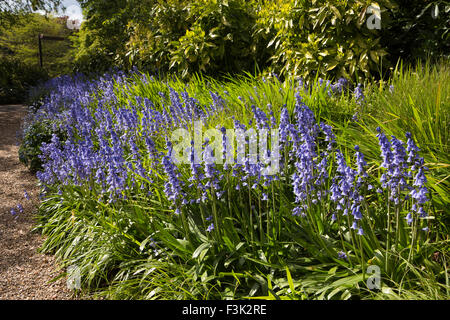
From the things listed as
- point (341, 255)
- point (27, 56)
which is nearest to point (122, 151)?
point (341, 255)

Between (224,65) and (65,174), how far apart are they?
4.64m

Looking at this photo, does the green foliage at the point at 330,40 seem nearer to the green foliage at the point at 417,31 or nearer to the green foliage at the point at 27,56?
the green foliage at the point at 417,31

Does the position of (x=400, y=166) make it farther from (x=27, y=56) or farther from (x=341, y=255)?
(x=27, y=56)

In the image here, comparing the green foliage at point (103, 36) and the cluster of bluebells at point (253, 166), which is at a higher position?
the green foliage at point (103, 36)

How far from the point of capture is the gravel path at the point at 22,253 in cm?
333

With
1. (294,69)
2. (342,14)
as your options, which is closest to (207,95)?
(294,69)

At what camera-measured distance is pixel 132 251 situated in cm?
323

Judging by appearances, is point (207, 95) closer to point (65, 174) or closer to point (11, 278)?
point (65, 174)

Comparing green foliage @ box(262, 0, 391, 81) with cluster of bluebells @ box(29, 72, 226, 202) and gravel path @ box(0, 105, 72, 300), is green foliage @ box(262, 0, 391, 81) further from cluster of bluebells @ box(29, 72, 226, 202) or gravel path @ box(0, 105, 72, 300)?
gravel path @ box(0, 105, 72, 300)

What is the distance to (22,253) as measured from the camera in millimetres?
4047

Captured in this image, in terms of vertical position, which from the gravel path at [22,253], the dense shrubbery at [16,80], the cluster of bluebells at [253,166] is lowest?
the gravel path at [22,253]

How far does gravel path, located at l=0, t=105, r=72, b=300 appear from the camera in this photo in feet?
10.9

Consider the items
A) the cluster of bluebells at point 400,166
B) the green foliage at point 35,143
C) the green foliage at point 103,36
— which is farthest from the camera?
the green foliage at point 103,36

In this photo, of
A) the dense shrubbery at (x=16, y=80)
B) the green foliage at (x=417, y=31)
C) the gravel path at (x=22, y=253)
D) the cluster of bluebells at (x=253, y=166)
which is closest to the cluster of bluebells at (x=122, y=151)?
the cluster of bluebells at (x=253, y=166)
